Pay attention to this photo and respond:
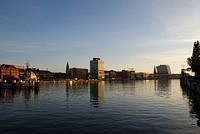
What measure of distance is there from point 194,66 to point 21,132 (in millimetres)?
145703

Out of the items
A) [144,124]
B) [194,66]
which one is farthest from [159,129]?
[194,66]

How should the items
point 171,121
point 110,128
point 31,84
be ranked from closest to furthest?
point 110,128 → point 171,121 → point 31,84

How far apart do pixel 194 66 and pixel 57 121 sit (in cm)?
13672

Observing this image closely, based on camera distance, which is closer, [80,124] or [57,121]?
[80,124]

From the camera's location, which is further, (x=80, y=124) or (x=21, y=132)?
(x=80, y=124)

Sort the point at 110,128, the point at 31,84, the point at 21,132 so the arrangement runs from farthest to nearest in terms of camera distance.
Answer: the point at 31,84 → the point at 110,128 → the point at 21,132

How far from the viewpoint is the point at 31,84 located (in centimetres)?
15300

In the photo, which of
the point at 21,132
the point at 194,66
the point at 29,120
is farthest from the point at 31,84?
the point at 21,132

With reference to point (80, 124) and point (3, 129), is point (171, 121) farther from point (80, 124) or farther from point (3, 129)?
point (3, 129)

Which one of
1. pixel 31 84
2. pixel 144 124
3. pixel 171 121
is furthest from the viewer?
pixel 31 84

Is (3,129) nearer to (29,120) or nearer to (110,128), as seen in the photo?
(29,120)

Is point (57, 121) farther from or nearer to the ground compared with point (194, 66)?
nearer to the ground

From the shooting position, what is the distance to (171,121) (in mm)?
44625

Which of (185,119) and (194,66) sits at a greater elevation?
(194,66)
